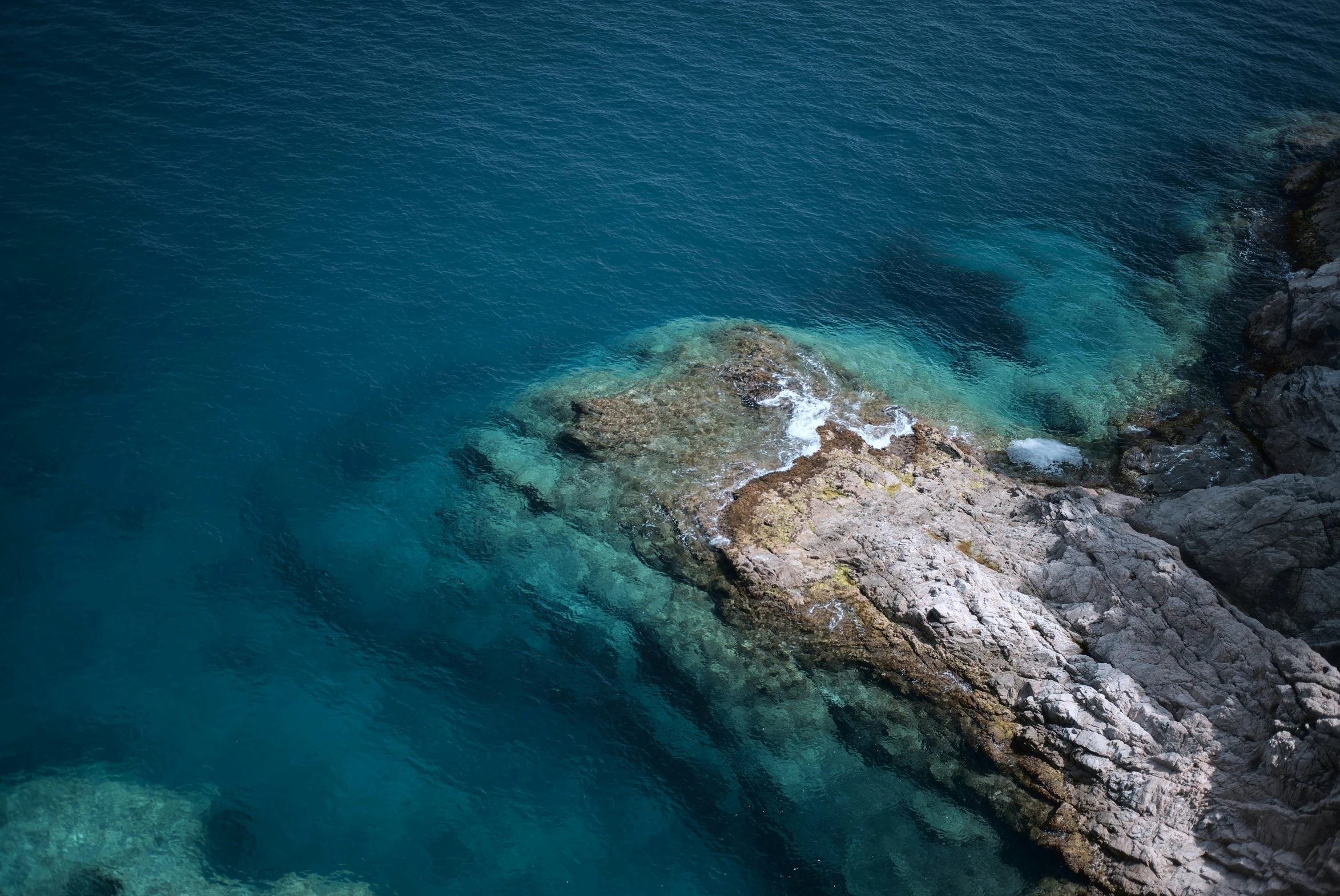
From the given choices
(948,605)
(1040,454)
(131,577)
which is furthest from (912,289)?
(131,577)

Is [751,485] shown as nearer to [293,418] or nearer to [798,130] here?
[293,418]

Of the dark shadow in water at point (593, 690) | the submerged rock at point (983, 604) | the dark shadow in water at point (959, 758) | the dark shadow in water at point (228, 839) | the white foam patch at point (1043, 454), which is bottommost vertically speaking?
the dark shadow in water at point (228, 839)

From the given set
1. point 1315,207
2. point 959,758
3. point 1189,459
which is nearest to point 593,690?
point 959,758

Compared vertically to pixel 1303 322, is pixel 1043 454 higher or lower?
lower

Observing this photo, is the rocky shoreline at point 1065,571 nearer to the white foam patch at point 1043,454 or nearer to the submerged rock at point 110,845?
the white foam patch at point 1043,454

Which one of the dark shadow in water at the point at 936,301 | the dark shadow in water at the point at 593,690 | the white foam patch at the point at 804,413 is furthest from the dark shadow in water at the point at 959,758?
the dark shadow in water at the point at 936,301

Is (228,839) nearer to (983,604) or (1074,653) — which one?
(983,604)

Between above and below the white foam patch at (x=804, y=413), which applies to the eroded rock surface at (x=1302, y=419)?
above
